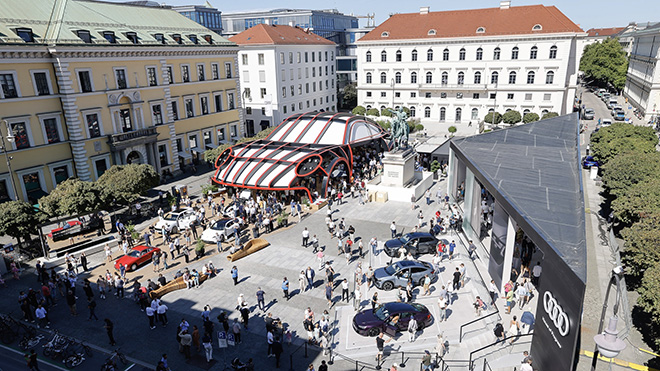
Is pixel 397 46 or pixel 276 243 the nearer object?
pixel 276 243

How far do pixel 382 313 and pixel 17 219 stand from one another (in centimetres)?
2391

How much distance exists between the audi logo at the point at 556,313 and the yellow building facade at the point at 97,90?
36129mm

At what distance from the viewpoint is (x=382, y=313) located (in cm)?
2039

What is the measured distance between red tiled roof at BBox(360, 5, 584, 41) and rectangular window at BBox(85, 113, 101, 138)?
49479 mm

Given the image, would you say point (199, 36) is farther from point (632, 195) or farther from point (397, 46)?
point (632, 195)

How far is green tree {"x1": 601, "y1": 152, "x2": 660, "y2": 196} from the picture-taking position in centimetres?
2956

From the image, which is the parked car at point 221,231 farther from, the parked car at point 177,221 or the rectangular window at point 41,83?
the rectangular window at point 41,83

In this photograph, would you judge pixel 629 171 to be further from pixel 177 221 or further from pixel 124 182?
pixel 124 182

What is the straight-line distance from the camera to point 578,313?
12438mm

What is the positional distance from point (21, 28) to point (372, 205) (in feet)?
109

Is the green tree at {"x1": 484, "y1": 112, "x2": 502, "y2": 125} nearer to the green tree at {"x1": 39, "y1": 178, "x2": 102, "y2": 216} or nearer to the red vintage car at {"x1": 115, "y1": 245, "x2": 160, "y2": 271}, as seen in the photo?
the red vintage car at {"x1": 115, "y1": 245, "x2": 160, "y2": 271}

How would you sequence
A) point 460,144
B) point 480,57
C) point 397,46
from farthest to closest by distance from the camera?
point 397,46 < point 480,57 < point 460,144

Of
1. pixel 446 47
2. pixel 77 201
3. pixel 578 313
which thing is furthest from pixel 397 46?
pixel 578 313

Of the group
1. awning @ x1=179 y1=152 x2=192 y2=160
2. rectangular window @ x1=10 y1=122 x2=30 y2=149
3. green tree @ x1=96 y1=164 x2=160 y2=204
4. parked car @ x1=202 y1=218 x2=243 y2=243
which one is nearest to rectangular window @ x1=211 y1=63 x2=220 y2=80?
awning @ x1=179 y1=152 x2=192 y2=160
